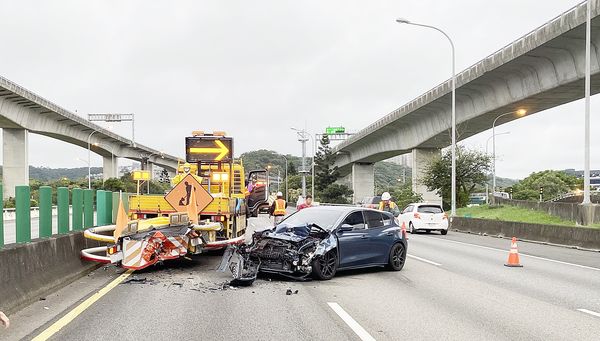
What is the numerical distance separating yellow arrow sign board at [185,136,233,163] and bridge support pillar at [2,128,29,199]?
131 feet

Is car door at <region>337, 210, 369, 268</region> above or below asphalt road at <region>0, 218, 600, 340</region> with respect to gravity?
above

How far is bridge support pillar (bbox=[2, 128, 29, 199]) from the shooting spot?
52.6 m

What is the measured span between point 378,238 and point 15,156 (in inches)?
1903

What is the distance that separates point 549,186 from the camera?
412ft

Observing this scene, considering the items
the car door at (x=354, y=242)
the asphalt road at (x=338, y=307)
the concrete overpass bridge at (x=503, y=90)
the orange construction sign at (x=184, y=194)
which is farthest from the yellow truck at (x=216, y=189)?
the concrete overpass bridge at (x=503, y=90)

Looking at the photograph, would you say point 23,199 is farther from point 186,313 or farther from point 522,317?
point 522,317

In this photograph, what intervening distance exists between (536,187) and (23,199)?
131087 millimetres

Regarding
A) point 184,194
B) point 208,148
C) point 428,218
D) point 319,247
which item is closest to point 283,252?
point 319,247

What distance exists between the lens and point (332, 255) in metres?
11.9

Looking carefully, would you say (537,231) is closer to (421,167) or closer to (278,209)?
(278,209)

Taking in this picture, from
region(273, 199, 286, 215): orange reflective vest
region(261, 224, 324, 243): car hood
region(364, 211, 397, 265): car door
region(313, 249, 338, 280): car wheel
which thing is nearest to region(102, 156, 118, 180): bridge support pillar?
region(273, 199, 286, 215): orange reflective vest

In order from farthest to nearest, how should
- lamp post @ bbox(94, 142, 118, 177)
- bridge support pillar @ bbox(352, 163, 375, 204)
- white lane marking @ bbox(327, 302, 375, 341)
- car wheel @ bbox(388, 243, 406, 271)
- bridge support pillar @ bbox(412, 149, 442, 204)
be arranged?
bridge support pillar @ bbox(352, 163, 375, 204)
lamp post @ bbox(94, 142, 118, 177)
bridge support pillar @ bbox(412, 149, 442, 204)
car wheel @ bbox(388, 243, 406, 271)
white lane marking @ bbox(327, 302, 375, 341)

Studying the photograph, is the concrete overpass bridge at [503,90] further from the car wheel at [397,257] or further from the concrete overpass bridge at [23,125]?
the concrete overpass bridge at [23,125]

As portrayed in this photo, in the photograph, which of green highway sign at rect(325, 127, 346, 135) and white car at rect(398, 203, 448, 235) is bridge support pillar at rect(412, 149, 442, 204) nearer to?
white car at rect(398, 203, 448, 235)
